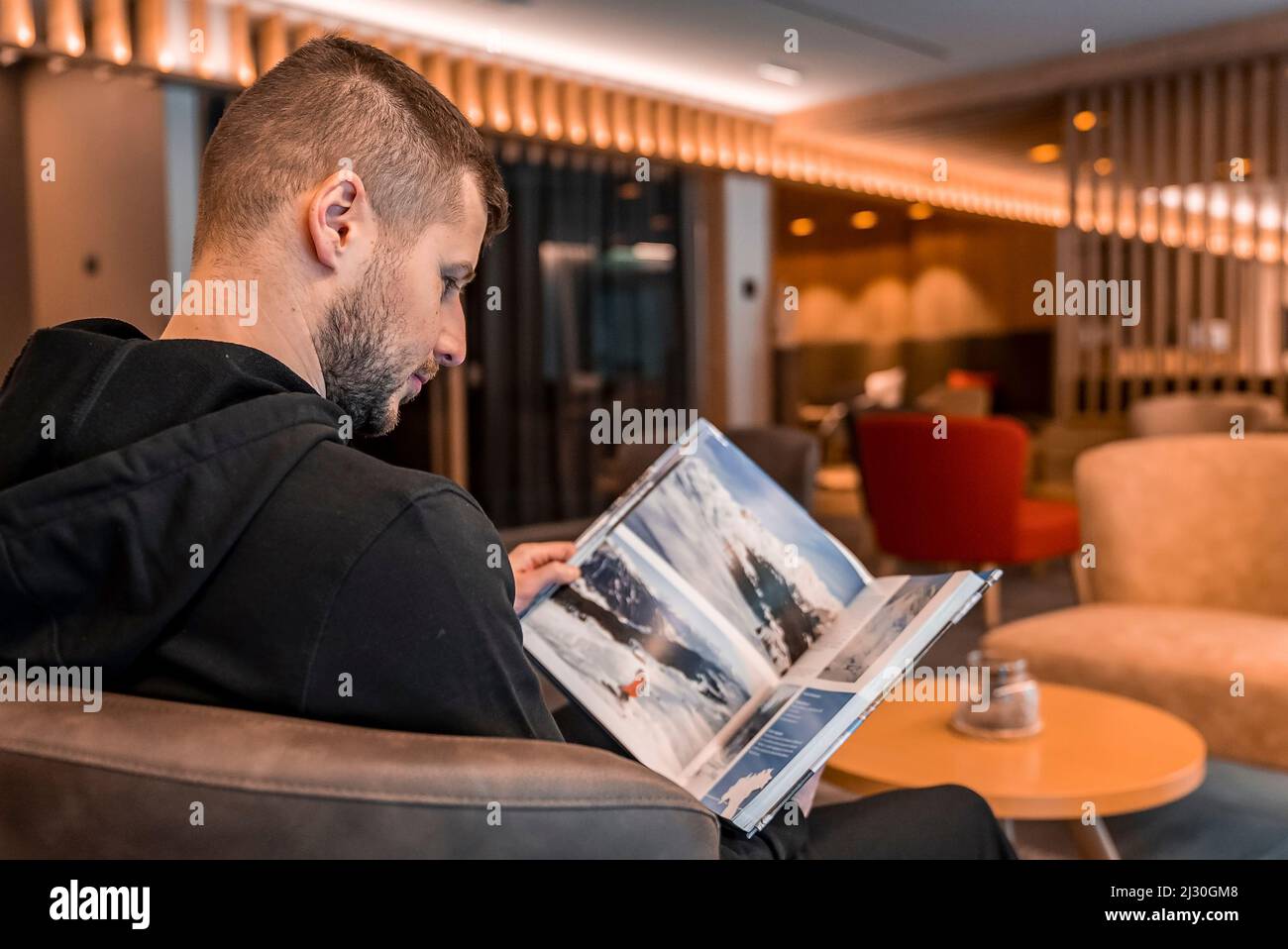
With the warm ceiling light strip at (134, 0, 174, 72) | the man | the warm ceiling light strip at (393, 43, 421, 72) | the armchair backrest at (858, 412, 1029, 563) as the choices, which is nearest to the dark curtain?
the warm ceiling light strip at (393, 43, 421, 72)

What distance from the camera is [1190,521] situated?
125 inches

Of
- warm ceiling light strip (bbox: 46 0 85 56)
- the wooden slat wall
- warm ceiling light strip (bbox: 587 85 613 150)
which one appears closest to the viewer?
warm ceiling light strip (bbox: 46 0 85 56)

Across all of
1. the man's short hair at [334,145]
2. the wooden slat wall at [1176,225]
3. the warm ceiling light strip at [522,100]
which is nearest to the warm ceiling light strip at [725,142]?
the warm ceiling light strip at [522,100]

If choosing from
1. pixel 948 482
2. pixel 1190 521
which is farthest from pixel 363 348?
pixel 948 482

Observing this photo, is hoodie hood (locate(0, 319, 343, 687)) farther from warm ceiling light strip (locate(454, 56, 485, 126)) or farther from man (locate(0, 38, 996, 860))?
warm ceiling light strip (locate(454, 56, 485, 126))

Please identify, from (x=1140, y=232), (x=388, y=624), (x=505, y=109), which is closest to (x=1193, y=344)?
(x=1140, y=232)

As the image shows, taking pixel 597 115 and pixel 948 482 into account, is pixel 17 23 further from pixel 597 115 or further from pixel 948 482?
pixel 948 482

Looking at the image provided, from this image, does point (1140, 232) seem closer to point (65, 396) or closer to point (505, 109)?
point (505, 109)

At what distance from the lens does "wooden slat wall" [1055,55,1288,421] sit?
6.11 meters

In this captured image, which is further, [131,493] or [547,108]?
[547,108]

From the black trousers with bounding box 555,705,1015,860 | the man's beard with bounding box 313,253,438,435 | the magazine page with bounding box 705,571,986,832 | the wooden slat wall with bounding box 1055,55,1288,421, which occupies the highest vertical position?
the wooden slat wall with bounding box 1055,55,1288,421

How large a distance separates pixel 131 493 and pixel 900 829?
86cm

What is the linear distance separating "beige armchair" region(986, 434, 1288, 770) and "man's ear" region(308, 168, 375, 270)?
230 cm
